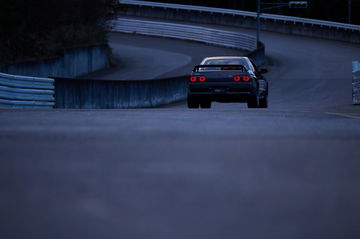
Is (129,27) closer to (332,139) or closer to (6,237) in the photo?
(332,139)

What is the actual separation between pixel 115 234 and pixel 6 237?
559 mm

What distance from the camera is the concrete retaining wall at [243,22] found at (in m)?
66.4

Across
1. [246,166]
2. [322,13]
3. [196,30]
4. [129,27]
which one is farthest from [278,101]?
[322,13]

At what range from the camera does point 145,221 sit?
3.81m

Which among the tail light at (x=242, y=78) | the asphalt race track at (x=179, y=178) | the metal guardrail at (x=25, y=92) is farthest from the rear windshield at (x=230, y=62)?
the asphalt race track at (x=179, y=178)

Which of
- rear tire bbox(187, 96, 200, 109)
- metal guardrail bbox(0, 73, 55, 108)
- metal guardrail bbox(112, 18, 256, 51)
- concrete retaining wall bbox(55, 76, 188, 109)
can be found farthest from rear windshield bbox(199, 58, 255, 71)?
metal guardrail bbox(112, 18, 256, 51)

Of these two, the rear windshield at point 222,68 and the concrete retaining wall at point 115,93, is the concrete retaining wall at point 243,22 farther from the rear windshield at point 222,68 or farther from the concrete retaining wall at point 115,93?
the rear windshield at point 222,68

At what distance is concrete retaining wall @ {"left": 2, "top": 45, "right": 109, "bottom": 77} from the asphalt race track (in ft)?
62.5

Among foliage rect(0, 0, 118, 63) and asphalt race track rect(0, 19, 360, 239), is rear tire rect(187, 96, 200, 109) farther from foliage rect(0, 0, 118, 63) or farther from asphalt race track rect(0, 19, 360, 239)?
foliage rect(0, 0, 118, 63)

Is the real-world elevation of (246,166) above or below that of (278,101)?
above

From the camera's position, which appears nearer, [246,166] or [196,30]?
[246,166]

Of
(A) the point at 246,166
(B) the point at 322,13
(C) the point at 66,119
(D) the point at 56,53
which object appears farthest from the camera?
(B) the point at 322,13

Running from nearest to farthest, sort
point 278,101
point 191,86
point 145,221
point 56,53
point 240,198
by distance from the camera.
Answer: point 145,221 < point 240,198 < point 191,86 < point 278,101 < point 56,53

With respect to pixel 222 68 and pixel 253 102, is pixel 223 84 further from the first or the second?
pixel 253 102
